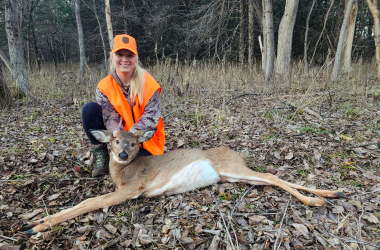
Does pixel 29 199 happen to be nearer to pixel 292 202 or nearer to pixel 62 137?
pixel 62 137

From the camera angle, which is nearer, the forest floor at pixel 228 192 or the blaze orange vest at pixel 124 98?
the forest floor at pixel 228 192

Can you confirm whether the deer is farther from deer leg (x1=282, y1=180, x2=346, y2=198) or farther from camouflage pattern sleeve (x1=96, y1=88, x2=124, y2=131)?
camouflage pattern sleeve (x1=96, y1=88, x2=124, y2=131)

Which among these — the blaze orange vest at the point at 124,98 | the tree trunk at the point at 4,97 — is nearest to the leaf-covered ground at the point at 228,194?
the blaze orange vest at the point at 124,98

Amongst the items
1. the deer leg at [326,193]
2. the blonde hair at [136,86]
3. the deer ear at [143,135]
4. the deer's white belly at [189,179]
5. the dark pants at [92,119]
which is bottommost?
the deer leg at [326,193]

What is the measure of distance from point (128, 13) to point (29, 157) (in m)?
14.5

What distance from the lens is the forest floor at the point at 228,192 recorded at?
213 cm

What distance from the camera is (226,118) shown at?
518cm

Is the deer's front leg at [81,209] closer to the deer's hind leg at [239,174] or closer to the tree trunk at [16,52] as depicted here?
the deer's hind leg at [239,174]

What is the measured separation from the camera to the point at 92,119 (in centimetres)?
332

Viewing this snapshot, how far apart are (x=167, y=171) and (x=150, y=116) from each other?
A: 0.75 m

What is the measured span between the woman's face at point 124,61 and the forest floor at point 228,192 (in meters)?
1.39

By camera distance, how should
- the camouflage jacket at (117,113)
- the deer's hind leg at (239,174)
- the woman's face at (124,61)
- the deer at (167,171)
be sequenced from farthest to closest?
1. the camouflage jacket at (117,113)
2. the woman's face at (124,61)
3. the deer at (167,171)
4. the deer's hind leg at (239,174)

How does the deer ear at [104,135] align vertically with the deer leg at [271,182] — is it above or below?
above

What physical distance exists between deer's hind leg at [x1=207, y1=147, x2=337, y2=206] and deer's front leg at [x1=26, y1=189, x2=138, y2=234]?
1.01 m
